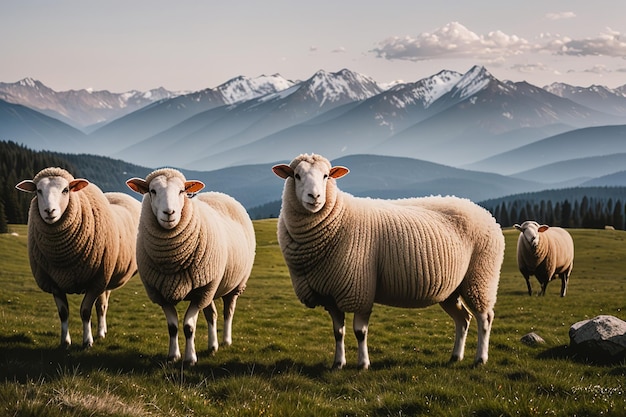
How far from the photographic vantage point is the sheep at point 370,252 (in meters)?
9.55

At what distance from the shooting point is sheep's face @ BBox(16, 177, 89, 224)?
10086 millimetres

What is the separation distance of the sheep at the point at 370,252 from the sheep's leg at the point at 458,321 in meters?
0.03

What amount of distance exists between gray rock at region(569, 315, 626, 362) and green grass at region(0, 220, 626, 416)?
0.26 meters

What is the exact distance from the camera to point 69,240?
1072 cm

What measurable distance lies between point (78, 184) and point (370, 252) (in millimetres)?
5955

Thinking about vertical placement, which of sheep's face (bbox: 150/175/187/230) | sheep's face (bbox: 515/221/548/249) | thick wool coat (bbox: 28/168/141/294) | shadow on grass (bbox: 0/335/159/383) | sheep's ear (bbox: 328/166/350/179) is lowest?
shadow on grass (bbox: 0/335/159/383)

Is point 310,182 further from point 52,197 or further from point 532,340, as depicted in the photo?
point 532,340

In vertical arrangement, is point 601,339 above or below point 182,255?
below

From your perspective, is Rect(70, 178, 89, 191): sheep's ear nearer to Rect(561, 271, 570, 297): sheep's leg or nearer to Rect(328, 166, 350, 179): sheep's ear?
Rect(328, 166, 350, 179): sheep's ear

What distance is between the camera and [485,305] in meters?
10.5

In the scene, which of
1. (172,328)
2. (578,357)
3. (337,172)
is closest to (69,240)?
(172,328)

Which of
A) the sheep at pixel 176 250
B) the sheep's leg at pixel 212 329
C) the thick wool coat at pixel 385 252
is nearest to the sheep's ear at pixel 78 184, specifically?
the sheep at pixel 176 250

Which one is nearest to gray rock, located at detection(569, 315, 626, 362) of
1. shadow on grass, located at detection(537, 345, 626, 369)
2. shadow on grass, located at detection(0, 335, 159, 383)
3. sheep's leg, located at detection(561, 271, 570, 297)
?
shadow on grass, located at detection(537, 345, 626, 369)

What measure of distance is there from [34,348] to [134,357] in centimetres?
210
